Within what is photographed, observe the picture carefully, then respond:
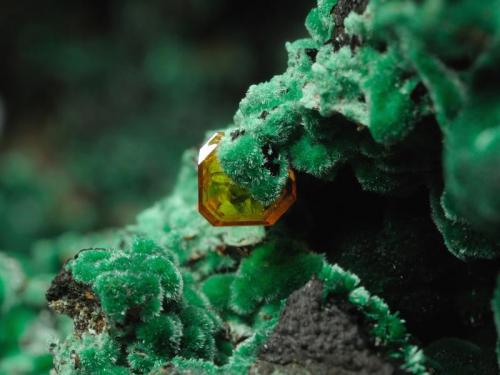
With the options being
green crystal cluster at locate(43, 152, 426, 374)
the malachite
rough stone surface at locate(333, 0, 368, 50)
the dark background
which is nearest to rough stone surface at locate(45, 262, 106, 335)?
green crystal cluster at locate(43, 152, 426, 374)

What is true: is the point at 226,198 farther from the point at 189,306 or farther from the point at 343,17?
the point at 343,17

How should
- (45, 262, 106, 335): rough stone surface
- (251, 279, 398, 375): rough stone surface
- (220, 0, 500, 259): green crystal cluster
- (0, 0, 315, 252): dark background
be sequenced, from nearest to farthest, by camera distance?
(220, 0, 500, 259): green crystal cluster, (251, 279, 398, 375): rough stone surface, (45, 262, 106, 335): rough stone surface, (0, 0, 315, 252): dark background

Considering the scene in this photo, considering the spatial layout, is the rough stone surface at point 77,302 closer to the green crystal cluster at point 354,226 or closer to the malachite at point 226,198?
the green crystal cluster at point 354,226

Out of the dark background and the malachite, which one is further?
the dark background

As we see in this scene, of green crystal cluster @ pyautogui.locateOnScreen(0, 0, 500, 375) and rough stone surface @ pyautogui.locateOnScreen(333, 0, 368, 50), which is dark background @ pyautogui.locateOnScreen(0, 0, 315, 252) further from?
rough stone surface @ pyautogui.locateOnScreen(333, 0, 368, 50)

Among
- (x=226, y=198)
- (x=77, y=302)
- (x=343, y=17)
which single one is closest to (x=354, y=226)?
(x=226, y=198)

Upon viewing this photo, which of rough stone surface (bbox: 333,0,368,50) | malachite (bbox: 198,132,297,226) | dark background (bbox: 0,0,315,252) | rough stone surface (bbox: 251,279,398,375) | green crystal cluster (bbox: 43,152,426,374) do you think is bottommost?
rough stone surface (bbox: 251,279,398,375)
